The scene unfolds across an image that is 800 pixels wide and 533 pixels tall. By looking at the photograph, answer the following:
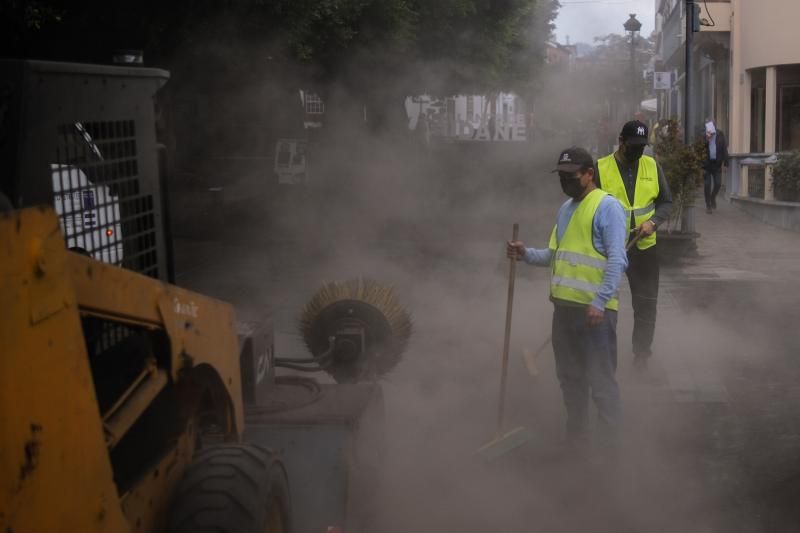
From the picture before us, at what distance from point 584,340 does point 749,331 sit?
3516mm

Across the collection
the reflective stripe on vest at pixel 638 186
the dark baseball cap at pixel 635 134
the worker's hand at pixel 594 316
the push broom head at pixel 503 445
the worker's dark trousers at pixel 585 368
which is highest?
the dark baseball cap at pixel 635 134

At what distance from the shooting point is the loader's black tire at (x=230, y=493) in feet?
8.71

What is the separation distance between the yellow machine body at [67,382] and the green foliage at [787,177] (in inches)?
551

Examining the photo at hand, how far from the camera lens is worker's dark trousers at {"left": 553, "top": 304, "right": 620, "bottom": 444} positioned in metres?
4.97

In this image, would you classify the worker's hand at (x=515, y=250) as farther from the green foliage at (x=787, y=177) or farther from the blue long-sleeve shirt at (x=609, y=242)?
the green foliage at (x=787, y=177)

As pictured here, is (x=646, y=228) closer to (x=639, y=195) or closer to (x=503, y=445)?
(x=639, y=195)

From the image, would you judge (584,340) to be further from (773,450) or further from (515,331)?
(515,331)

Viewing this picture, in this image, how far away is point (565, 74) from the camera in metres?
20.2

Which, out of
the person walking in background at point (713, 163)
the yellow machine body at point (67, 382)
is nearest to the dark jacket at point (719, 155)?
the person walking in background at point (713, 163)

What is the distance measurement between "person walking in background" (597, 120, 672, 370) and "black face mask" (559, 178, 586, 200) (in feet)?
3.95

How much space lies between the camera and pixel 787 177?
15.4 meters

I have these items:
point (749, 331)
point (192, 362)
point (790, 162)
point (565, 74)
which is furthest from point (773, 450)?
point (565, 74)

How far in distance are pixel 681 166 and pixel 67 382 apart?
1057 centimetres

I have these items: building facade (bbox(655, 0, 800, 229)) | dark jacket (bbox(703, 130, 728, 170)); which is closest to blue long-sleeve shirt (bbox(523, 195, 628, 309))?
building facade (bbox(655, 0, 800, 229))
